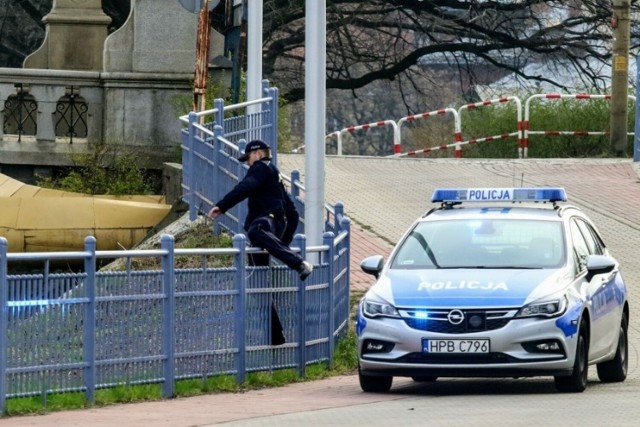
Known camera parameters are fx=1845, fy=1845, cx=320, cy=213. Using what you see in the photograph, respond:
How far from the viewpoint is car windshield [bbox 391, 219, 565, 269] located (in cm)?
1455

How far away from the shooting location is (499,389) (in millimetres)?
14562

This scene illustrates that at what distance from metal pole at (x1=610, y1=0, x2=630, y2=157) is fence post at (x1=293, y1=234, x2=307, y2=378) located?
19.6m

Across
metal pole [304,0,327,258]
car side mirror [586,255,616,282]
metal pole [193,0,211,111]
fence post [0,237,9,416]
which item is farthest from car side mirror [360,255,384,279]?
metal pole [193,0,211,111]

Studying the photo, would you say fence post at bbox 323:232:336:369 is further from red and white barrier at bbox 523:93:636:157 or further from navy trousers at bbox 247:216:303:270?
red and white barrier at bbox 523:93:636:157

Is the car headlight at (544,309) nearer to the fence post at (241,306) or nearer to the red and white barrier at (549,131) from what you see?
the fence post at (241,306)

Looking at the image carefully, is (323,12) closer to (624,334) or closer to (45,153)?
(624,334)

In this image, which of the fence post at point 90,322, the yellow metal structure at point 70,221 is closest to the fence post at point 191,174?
the yellow metal structure at point 70,221

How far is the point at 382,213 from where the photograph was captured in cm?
2602

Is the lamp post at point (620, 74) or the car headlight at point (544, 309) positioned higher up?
the lamp post at point (620, 74)

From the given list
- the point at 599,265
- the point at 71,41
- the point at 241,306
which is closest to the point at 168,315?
the point at 241,306

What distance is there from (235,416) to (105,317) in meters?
1.40

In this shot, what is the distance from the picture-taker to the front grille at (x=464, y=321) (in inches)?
535

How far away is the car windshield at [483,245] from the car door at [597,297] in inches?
9.9

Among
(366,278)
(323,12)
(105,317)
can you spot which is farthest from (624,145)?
(105,317)
